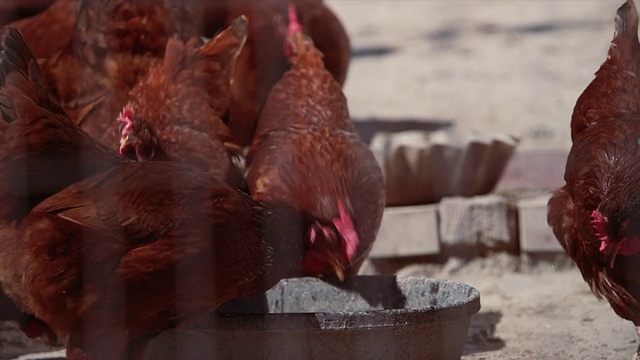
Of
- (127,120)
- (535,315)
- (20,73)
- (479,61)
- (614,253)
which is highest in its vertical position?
(20,73)

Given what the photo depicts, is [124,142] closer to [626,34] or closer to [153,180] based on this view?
[153,180]

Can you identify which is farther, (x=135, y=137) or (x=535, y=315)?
(x=535, y=315)

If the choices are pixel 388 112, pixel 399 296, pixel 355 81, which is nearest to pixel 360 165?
pixel 399 296

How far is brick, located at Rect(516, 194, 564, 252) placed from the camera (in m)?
3.27

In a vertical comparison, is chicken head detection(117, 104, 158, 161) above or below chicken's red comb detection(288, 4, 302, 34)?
below

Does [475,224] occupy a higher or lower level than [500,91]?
higher

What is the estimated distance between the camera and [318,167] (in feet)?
7.88

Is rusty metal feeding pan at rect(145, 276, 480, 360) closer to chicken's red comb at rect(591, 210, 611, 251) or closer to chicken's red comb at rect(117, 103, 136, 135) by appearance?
chicken's red comb at rect(591, 210, 611, 251)

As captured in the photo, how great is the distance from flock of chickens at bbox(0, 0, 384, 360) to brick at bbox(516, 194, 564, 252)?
868 mm

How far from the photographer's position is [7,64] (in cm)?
205

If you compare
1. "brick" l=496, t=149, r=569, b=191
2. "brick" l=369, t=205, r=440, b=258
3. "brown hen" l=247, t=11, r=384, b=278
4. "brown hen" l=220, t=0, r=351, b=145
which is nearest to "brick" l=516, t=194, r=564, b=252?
"brick" l=369, t=205, r=440, b=258

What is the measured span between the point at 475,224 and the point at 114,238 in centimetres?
167

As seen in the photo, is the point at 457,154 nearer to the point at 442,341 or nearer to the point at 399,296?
the point at 399,296

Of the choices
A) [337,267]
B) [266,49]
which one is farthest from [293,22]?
[337,267]
